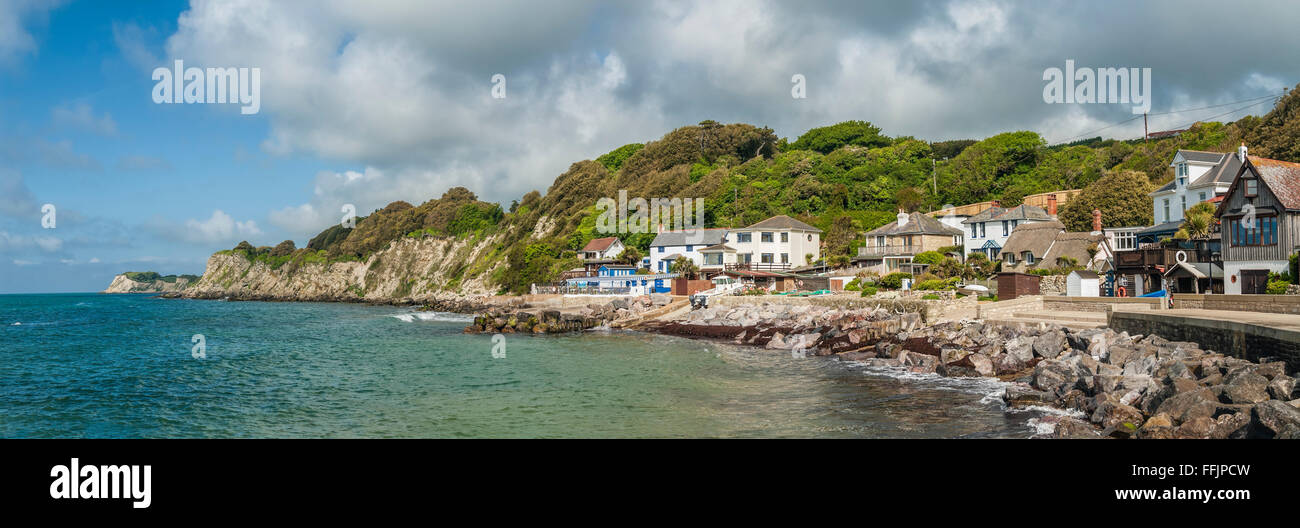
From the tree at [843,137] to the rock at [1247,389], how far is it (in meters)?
96.0

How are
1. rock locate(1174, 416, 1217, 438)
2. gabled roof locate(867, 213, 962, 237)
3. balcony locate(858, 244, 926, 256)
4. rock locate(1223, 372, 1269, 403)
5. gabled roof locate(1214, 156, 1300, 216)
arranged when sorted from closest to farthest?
rock locate(1174, 416, 1217, 438)
rock locate(1223, 372, 1269, 403)
gabled roof locate(1214, 156, 1300, 216)
balcony locate(858, 244, 926, 256)
gabled roof locate(867, 213, 962, 237)

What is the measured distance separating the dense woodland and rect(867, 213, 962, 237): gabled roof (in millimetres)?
4561

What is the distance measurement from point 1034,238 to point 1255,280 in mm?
21582


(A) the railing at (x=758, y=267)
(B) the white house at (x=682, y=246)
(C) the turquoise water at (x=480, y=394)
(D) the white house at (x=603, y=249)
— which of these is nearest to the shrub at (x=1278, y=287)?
(C) the turquoise water at (x=480, y=394)

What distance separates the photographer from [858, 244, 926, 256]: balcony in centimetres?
5666

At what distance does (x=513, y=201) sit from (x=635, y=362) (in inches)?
4278

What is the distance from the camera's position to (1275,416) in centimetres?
1156

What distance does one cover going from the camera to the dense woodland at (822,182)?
5669 cm

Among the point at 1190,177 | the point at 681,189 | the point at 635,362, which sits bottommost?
the point at 635,362

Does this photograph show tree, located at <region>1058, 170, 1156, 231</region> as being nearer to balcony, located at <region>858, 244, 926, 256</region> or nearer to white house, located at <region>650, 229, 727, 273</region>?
balcony, located at <region>858, 244, 926, 256</region>

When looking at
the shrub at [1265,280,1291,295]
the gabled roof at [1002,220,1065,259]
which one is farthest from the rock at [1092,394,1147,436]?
the gabled roof at [1002,220,1065,259]
